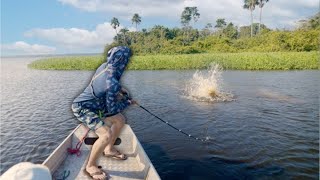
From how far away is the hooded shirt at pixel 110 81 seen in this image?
6.05 m

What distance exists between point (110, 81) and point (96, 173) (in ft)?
6.16

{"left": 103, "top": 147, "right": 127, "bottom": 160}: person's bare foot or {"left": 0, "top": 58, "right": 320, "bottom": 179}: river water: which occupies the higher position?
{"left": 103, "top": 147, "right": 127, "bottom": 160}: person's bare foot

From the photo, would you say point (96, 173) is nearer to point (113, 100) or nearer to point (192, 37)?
point (113, 100)

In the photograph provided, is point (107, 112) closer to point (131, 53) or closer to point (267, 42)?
point (131, 53)

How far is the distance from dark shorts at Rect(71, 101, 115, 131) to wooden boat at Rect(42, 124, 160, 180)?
1.08m

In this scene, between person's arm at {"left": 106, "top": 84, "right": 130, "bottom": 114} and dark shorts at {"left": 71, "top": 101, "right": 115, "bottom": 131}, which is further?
dark shorts at {"left": 71, "top": 101, "right": 115, "bottom": 131}

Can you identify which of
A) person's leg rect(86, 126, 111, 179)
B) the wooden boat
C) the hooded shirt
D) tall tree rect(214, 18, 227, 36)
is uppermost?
tall tree rect(214, 18, 227, 36)

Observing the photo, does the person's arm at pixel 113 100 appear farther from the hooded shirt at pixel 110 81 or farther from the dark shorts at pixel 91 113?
the dark shorts at pixel 91 113

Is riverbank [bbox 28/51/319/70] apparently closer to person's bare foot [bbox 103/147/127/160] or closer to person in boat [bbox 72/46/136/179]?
person's bare foot [bbox 103/147/127/160]

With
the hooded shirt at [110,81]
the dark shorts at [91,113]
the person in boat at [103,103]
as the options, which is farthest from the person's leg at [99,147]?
the hooded shirt at [110,81]

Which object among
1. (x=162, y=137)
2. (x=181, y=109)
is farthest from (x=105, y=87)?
(x=181, y=109)

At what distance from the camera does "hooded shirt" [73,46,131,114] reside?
19.9ft

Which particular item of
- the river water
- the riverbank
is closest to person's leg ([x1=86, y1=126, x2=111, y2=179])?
the river water

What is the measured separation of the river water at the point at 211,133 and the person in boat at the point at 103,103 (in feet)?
7.57
